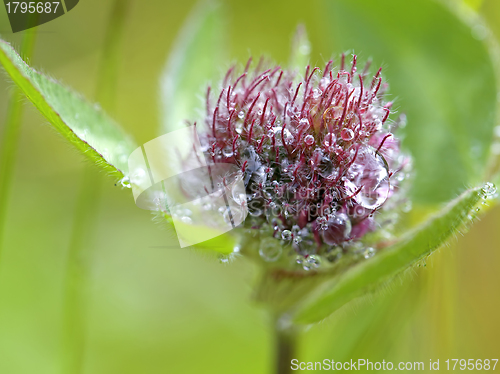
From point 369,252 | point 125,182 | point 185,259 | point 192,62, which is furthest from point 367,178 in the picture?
point 185,259

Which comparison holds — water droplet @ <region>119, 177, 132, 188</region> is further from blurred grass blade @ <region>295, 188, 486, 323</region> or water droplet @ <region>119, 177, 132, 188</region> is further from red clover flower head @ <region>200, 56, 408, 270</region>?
blurred grass blade @ <region>295, 188, 486, 323</region>

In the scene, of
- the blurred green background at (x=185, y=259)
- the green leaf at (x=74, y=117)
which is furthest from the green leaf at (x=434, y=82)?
the green leaf at (x=74, y=117)

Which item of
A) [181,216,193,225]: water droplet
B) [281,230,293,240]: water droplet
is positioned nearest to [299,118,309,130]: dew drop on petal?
[281,230,293,240]: water droplet

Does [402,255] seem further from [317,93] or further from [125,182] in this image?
[125,182]

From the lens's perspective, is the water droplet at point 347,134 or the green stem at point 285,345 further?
the green stem at point 285,345

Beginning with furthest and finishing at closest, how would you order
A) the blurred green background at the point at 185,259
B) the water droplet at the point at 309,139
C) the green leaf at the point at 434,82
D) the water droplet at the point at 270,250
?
the blurred green background at the point at 185,259, the green leaf at the point at 434,82, the water droplet at the point at 270,250, the water droplet at the point at 309,139

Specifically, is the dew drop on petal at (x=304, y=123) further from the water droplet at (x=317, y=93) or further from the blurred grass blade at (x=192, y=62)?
the blurred grass blade at (x=192, y=62)
